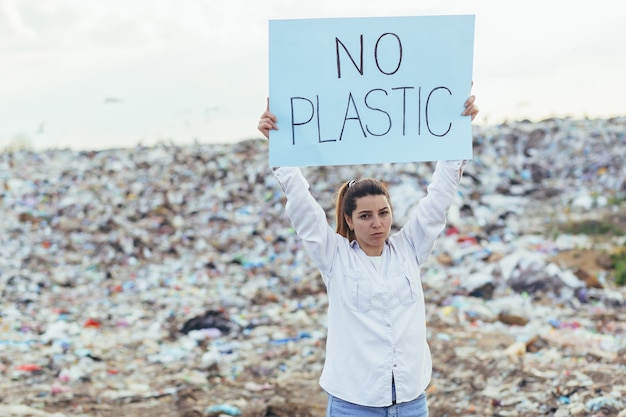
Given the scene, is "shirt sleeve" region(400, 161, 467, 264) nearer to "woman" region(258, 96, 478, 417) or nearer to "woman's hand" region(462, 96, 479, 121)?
"woman" region(258, 96, 478, 417)

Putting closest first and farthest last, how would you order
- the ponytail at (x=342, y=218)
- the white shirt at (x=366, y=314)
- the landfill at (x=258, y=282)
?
the white shirt at (x=366, y=314)
the ponytail at (x=342, y=218)
the landfill at (x=258, y=282)

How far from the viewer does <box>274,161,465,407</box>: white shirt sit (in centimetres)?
207

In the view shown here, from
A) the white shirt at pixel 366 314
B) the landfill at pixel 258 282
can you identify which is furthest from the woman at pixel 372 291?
the landfill at pixel 258 282

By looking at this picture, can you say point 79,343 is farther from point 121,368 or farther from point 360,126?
point 360,126

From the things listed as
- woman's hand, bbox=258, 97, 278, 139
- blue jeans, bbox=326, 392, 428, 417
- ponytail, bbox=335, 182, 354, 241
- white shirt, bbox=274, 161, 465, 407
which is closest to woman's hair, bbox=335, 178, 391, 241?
ponytail, bbox=335, 182, 354, 241

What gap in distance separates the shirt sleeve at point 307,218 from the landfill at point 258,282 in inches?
99.5

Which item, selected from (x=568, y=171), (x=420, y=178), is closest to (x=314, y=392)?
(x=420, y=178)

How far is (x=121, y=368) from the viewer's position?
5566 mm

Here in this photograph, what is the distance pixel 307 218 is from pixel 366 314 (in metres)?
0.33

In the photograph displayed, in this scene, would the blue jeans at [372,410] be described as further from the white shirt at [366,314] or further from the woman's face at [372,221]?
the woman's face at [372,221]

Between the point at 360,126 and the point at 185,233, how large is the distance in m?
7.78

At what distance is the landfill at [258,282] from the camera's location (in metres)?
4.81

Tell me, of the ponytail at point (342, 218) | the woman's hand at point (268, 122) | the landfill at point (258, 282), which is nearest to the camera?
the woman's hand at point (268, 122)

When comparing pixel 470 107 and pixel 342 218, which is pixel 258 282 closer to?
pixel 342 218
